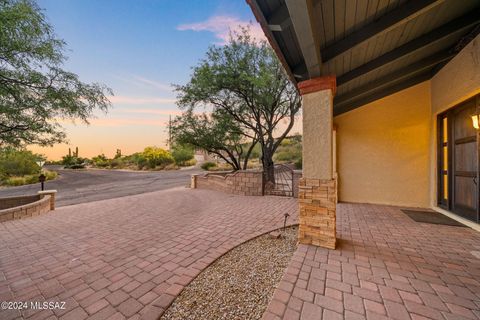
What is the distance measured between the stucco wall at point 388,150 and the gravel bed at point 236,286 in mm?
4022

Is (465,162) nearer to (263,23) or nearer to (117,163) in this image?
(263,23)

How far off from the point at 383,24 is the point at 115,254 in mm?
5057

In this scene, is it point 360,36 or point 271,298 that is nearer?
point 271,298

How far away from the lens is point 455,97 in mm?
3605

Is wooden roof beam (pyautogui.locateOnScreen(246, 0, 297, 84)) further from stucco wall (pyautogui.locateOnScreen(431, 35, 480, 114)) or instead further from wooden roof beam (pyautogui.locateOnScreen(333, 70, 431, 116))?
wooden roof beam (pyautogui.locateOnScreen(333, 70, 431, 116))

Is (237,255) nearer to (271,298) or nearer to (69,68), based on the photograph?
(271,298)

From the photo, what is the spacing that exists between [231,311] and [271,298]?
0.42 meters

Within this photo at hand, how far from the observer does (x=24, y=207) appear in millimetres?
4688

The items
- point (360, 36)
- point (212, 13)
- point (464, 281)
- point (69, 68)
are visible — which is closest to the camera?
point (464, 281)

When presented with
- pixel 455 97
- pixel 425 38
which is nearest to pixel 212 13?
pixel 425 38

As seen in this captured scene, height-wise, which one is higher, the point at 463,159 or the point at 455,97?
the point at 455,97

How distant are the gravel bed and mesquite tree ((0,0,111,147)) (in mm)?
6209

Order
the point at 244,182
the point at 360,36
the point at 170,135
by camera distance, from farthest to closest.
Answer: the point at 170,135 < the point at 244,182 < the point at 360,36

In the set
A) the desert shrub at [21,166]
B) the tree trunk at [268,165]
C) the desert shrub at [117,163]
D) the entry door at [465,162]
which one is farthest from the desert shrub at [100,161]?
the entry door at [465,162]
